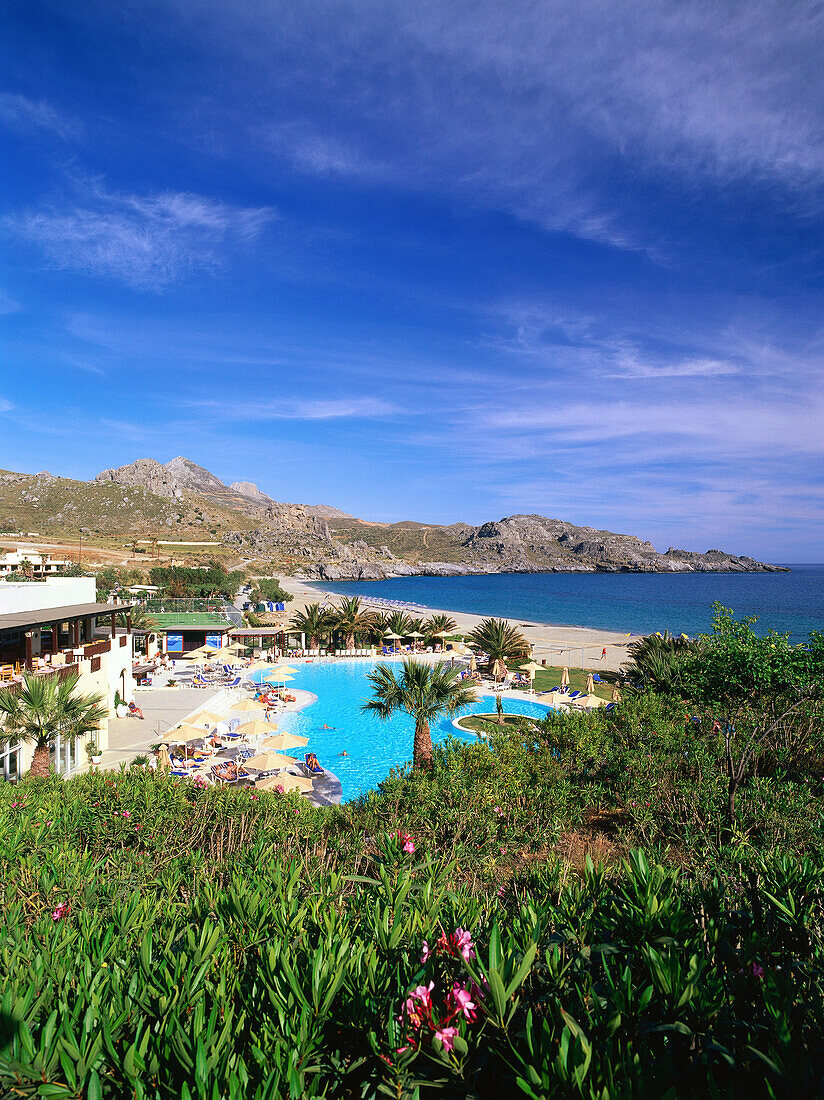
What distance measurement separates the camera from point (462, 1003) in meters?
2.50

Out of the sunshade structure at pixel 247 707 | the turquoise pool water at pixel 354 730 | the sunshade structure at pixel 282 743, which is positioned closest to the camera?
the sunshade structure at pixel 282 743

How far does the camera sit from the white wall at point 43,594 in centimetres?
1476

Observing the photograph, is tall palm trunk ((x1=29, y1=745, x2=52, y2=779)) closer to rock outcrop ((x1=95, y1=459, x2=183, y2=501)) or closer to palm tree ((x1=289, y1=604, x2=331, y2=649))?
palm tree ((x1=289, y1=604, x2=331, y2=649))

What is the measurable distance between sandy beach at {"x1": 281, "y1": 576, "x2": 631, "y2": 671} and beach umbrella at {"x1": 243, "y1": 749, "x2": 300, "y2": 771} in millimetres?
27114

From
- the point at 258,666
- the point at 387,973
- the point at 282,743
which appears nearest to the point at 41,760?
the point at 282,743

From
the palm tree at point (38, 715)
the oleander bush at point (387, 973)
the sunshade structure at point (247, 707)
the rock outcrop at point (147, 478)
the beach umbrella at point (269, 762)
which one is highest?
the rock outcrop at point (147, 478)

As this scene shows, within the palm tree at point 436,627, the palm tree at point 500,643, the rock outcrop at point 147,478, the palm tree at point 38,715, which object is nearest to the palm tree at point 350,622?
the palm tree at point 436,627

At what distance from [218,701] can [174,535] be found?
9392 cm

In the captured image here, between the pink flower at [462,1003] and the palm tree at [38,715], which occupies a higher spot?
the pink flower at [462,1003]

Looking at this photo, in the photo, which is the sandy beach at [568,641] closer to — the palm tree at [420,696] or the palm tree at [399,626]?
the palm tree at [399,626]

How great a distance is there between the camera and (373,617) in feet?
135

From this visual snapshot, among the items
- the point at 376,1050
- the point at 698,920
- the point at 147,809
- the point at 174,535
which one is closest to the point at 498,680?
the point at 147,809

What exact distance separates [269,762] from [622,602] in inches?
4022

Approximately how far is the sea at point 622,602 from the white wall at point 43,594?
1984 inches
